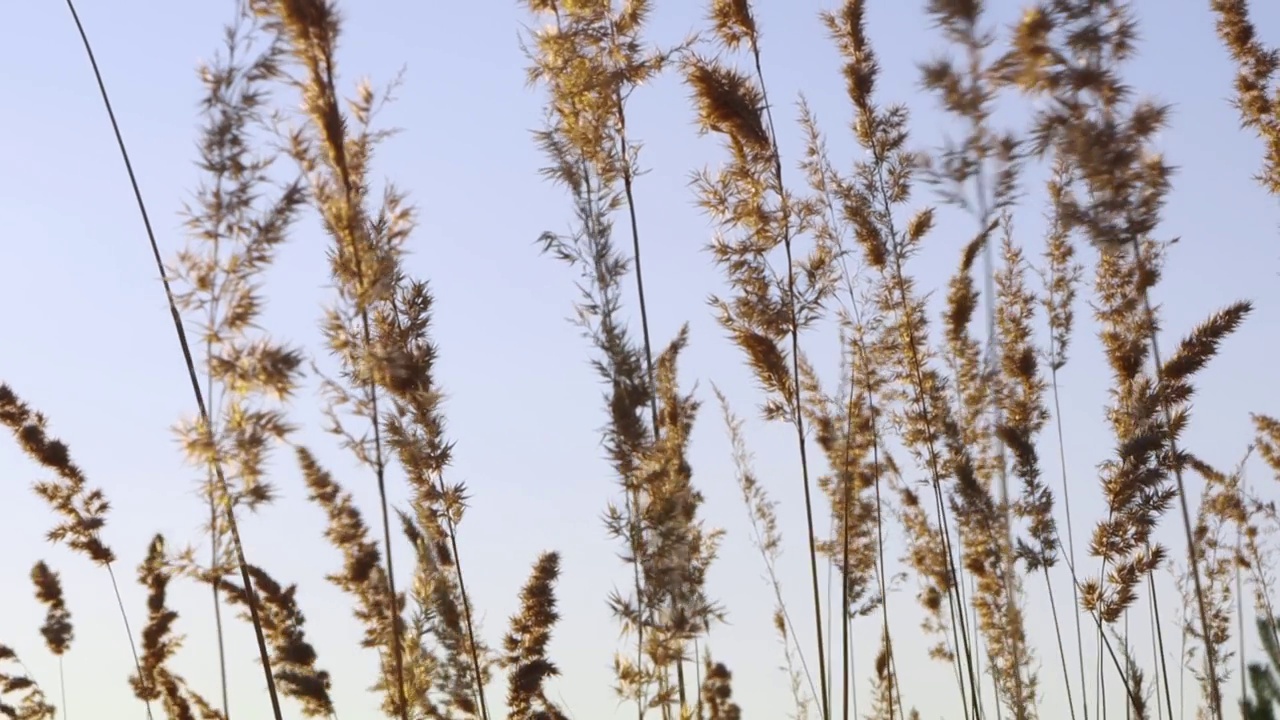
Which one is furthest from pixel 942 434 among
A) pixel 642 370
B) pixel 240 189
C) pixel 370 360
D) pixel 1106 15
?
pixel 240 189

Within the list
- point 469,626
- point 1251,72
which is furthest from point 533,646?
point 1251,72

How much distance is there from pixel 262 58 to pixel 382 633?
2015mm

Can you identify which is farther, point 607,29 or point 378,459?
point 607,29

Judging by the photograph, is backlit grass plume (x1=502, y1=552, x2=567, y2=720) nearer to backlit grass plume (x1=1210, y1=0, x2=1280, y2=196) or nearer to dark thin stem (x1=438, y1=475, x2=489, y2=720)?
dark thin stem (x1=438, y1=475, x2=489, y2=720)

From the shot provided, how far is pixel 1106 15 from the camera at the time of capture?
4098 millimetres

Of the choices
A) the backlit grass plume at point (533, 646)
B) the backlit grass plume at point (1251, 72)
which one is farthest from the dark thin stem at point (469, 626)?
the backlit grass plume at point (1251, 72)

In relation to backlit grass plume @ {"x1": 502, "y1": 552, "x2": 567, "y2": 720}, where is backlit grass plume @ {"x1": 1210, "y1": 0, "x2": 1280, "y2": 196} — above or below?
above

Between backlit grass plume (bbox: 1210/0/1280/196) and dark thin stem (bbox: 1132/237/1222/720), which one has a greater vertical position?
backlit grass plume (bbox: 1210/0/1280/196)

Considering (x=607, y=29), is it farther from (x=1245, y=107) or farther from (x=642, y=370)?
(x=1245, y=107)

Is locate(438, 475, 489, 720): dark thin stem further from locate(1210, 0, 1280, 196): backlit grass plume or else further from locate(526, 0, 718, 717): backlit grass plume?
locate(1210, 0, 1280, 196): backlit grass plume

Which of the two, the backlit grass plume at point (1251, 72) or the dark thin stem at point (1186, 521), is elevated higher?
the backlit grass plume at point (1251, 72)

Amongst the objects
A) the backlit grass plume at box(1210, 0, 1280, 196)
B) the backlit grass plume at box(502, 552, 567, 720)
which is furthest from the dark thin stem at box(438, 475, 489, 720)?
the backlit grass plume at box(1210, 0, 1280, 196)

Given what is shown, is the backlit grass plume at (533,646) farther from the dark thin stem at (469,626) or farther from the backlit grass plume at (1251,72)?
the backlit grass plume at (1251,72)

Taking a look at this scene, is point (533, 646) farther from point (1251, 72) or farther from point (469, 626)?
point (1251, 72)
